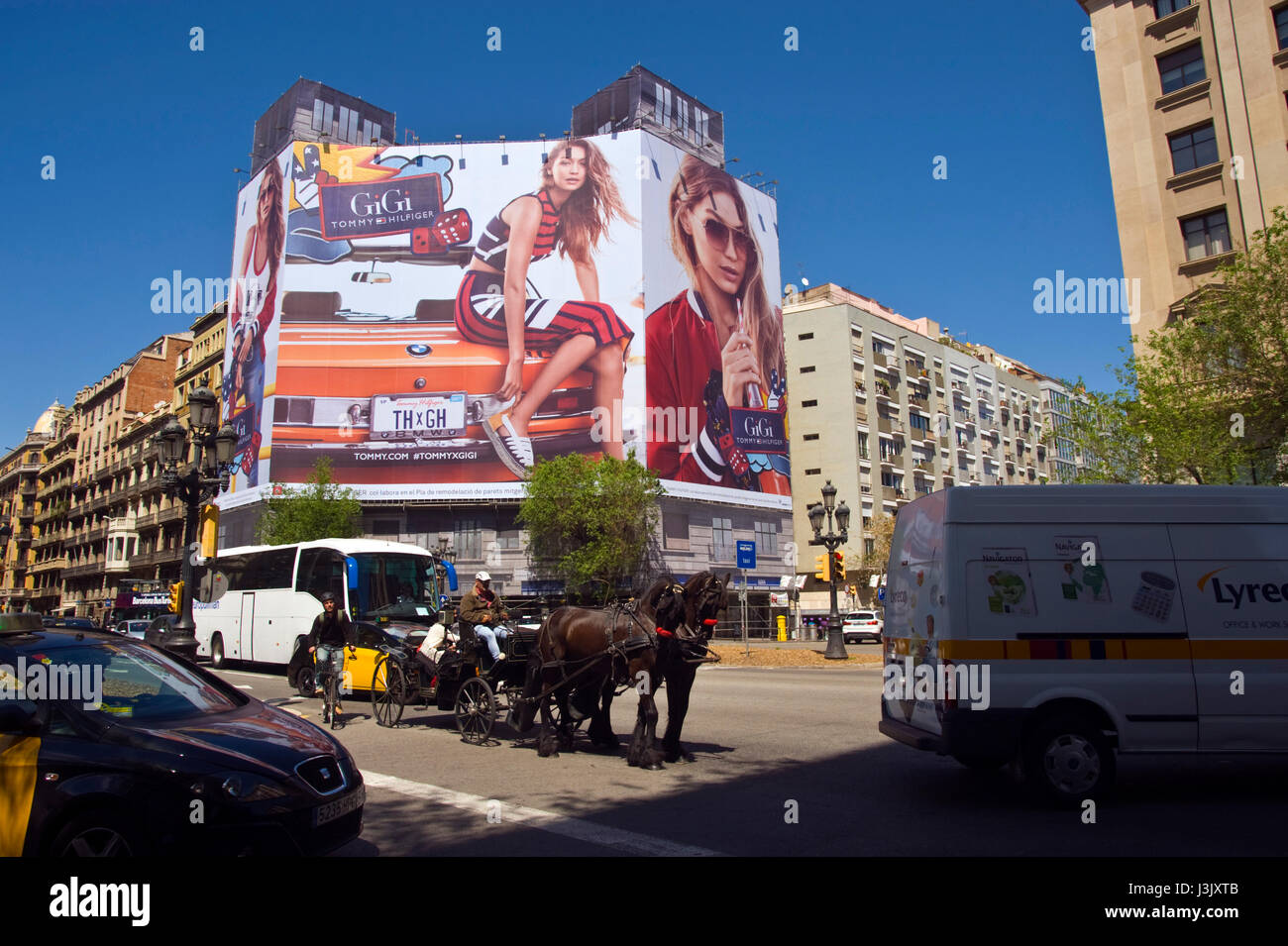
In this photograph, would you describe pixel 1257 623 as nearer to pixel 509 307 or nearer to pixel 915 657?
pixel 915 657

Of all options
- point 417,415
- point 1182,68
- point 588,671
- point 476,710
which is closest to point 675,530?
point 417,415

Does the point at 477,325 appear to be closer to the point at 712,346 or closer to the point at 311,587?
the point at 712,346

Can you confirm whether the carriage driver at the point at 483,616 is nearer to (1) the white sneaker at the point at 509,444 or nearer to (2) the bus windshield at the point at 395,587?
(2) the bus windshield at the point at 395,587

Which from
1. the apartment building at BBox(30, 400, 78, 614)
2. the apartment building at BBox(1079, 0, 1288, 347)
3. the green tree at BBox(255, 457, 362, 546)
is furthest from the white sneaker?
the apartment building at BBox(30, 400, 78, 614)

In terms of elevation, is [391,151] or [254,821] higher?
[391,151]

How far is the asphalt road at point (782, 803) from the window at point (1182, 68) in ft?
106

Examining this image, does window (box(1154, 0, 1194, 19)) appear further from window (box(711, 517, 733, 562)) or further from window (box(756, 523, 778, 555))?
window (box(756, 523, 778, 555))

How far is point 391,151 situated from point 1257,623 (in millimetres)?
58231

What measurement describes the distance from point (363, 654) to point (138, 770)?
12117mm

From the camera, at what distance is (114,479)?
256 feet

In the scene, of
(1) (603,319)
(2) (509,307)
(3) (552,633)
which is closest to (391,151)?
(2) (509,307)

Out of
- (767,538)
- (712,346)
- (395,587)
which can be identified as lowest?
(395,587)
